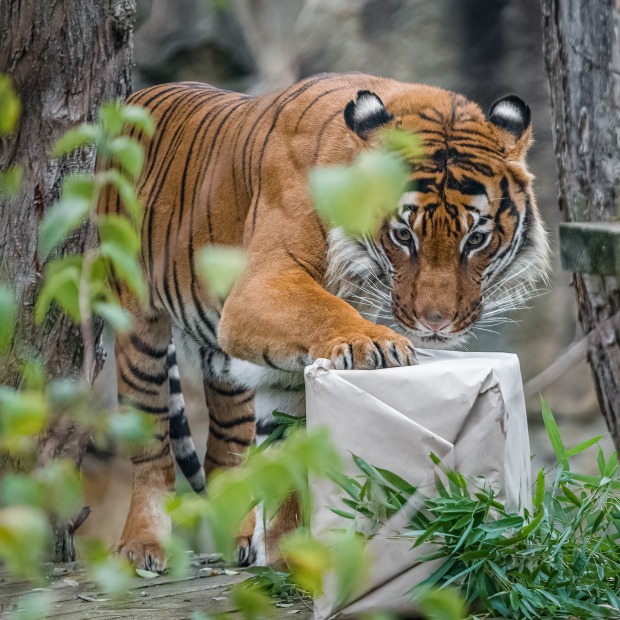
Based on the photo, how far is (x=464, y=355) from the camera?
8.76 ft

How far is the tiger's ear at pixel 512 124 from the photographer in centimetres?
313

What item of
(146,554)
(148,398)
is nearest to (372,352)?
(146,554)

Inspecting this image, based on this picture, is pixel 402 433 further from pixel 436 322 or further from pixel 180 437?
pixel 180 437

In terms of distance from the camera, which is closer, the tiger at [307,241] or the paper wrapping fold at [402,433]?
the paper wrapping fold at [402,433]

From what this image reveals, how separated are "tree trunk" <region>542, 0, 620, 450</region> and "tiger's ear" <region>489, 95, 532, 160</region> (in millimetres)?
1264

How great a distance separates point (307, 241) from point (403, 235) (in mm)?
314

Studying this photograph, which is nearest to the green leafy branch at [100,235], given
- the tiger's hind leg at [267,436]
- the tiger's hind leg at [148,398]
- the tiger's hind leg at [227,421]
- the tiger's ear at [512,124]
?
the tiger's hind leg at [267,436]

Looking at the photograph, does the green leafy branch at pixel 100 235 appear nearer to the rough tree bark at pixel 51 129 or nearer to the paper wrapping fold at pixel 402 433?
the paper wrapping fold at pixel 402 433

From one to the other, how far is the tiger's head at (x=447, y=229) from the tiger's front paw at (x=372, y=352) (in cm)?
34

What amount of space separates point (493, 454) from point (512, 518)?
0.15m

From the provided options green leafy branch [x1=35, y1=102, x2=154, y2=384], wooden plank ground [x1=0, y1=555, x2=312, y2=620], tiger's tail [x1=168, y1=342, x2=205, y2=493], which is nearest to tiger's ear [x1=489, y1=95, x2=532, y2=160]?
wooden plank ground [x1=0, y1=555, x2=312, y2=620]

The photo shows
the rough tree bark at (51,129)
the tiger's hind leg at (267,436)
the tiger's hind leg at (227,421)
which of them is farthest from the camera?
the tiger's hind leg at (227,421)

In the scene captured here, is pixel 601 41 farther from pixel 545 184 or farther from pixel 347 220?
pixel 545 184

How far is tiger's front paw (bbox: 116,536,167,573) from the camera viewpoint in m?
3.45
